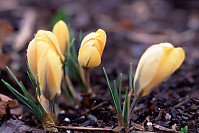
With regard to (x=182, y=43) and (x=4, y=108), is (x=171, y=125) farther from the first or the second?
(x=182, y=43)

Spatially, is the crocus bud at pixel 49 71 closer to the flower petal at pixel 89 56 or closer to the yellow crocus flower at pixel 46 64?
the yellow crocus flower at pixel 46 64

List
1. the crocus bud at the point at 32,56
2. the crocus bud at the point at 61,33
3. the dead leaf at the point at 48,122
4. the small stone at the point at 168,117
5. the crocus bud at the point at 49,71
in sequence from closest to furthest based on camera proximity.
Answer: the crocus bud at the point at 49,71, the crocus bud at the point at 32,56, the dead leaf at the point at 48,122, the small stone at the point at 168,117, the crocus bud at the point at 61,33

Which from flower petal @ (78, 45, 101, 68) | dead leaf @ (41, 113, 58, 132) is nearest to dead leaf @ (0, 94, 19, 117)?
dead leaf @ (41, 113, 58, 132)

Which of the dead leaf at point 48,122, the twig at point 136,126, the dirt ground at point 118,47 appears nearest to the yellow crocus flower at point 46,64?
the dead leaf at point 48,122

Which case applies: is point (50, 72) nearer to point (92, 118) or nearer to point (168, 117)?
point (92, 118)

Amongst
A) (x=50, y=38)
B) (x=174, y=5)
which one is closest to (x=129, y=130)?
(x=50, y=38)

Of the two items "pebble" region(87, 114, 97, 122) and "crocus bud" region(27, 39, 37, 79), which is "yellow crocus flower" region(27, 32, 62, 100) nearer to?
"crocus bud" region(27, 39, 37, 79)

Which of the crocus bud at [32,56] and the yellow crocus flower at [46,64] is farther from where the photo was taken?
the crocus bud at [32,56]
